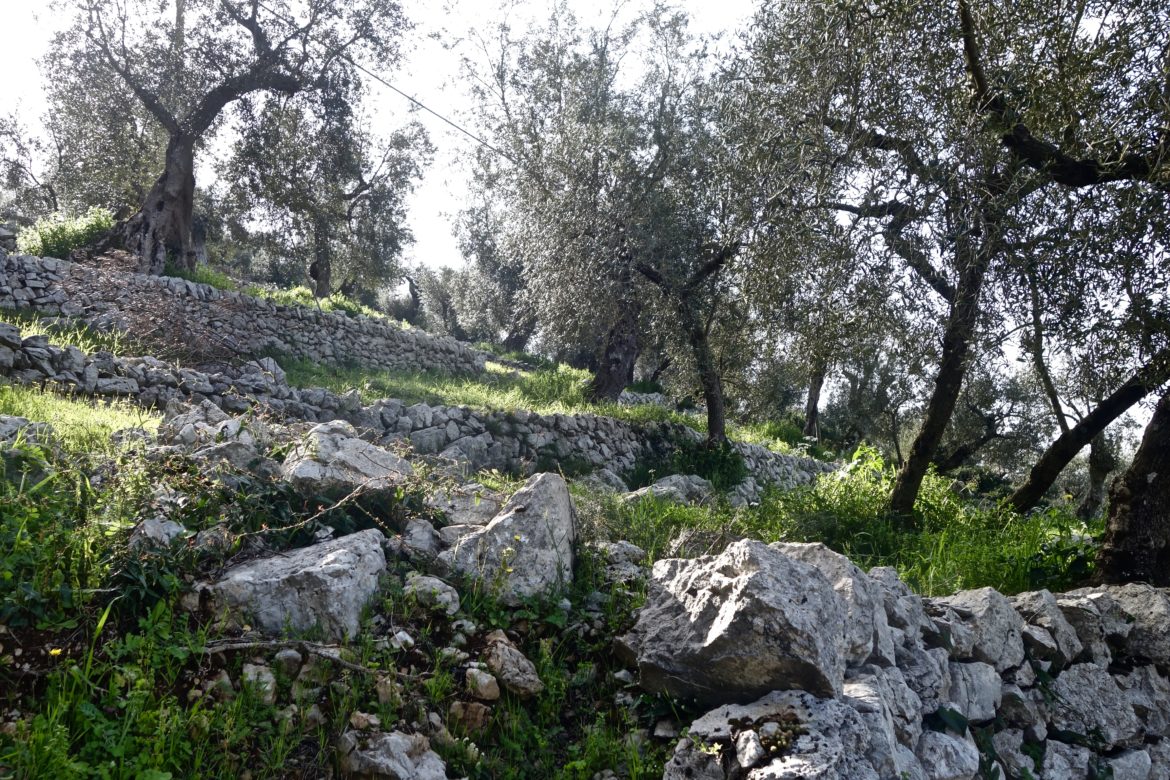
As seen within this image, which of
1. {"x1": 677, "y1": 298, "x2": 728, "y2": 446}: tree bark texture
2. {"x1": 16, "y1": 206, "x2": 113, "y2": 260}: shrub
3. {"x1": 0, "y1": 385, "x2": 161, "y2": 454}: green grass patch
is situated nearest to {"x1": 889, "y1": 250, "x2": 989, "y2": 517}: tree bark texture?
{"x1": 677, "y1": 298, "x2": 728, "y2": 446}: tree bark texture

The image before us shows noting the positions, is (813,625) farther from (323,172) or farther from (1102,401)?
(323,172)

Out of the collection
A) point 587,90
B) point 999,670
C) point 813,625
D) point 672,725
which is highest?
point 587,90

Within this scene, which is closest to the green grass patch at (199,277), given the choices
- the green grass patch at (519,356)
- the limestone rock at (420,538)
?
the green grass patch at (519,356)

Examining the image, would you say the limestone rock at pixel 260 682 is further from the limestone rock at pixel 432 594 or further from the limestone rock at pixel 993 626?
the limestone rock at pixel 993 626

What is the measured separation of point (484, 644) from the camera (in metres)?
3.89

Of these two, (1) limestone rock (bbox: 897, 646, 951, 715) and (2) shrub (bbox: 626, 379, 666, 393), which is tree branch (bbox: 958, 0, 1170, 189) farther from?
(2) shrub (bbox: 626, 379, 666, 393)

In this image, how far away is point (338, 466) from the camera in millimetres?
4648

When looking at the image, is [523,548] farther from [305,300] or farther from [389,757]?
[305,300]

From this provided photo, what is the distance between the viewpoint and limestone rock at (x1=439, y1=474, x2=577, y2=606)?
4.33 metres

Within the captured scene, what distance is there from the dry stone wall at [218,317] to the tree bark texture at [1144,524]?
13.0 m

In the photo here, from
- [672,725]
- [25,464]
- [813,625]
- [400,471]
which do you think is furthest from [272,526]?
[813,625]

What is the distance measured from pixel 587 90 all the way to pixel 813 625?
1512 cm

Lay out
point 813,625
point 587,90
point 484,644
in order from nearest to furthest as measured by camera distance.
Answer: point 813,625 → point 484,644 → point 587,90

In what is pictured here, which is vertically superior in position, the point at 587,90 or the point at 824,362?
the point at 587,90
